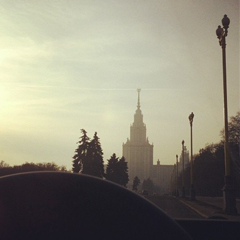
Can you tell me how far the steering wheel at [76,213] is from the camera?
1.92 metres

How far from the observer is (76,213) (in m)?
1.94

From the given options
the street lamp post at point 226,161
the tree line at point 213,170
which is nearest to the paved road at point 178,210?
the street lamp post at point 226,161

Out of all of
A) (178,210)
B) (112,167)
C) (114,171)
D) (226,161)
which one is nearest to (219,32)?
(226,161)

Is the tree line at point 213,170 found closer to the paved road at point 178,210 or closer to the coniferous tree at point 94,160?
the coniferous tree at point 94,160

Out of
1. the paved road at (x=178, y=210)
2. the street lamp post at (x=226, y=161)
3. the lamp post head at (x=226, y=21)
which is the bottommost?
the paved road at (x=178, y=210)

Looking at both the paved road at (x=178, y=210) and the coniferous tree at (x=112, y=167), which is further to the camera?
the coniferous tree at (x=112, y=167)

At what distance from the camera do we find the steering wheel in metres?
1.92

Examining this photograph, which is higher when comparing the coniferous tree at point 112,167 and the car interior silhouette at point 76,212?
the coniferous tree at point 112,167

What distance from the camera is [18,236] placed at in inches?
75.3

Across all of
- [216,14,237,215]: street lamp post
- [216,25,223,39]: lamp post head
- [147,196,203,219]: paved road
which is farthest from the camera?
[216,25,223,39]: lamp post head

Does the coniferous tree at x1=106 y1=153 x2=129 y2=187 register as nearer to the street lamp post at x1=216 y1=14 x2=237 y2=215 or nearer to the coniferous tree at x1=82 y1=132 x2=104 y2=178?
the coniferous tree at x1=82 y1=132 x2=104 y2=178

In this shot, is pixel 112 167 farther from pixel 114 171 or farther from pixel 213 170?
pixel 213 170

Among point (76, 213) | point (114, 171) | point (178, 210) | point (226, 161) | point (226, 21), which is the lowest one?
point (178, 210)

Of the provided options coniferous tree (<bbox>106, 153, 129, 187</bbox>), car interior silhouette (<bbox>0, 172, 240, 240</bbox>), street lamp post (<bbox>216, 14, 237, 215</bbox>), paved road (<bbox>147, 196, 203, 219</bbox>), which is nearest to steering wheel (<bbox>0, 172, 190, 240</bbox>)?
car interior silhouette (<bbox>0, 172, 240, 240</bbox>)
